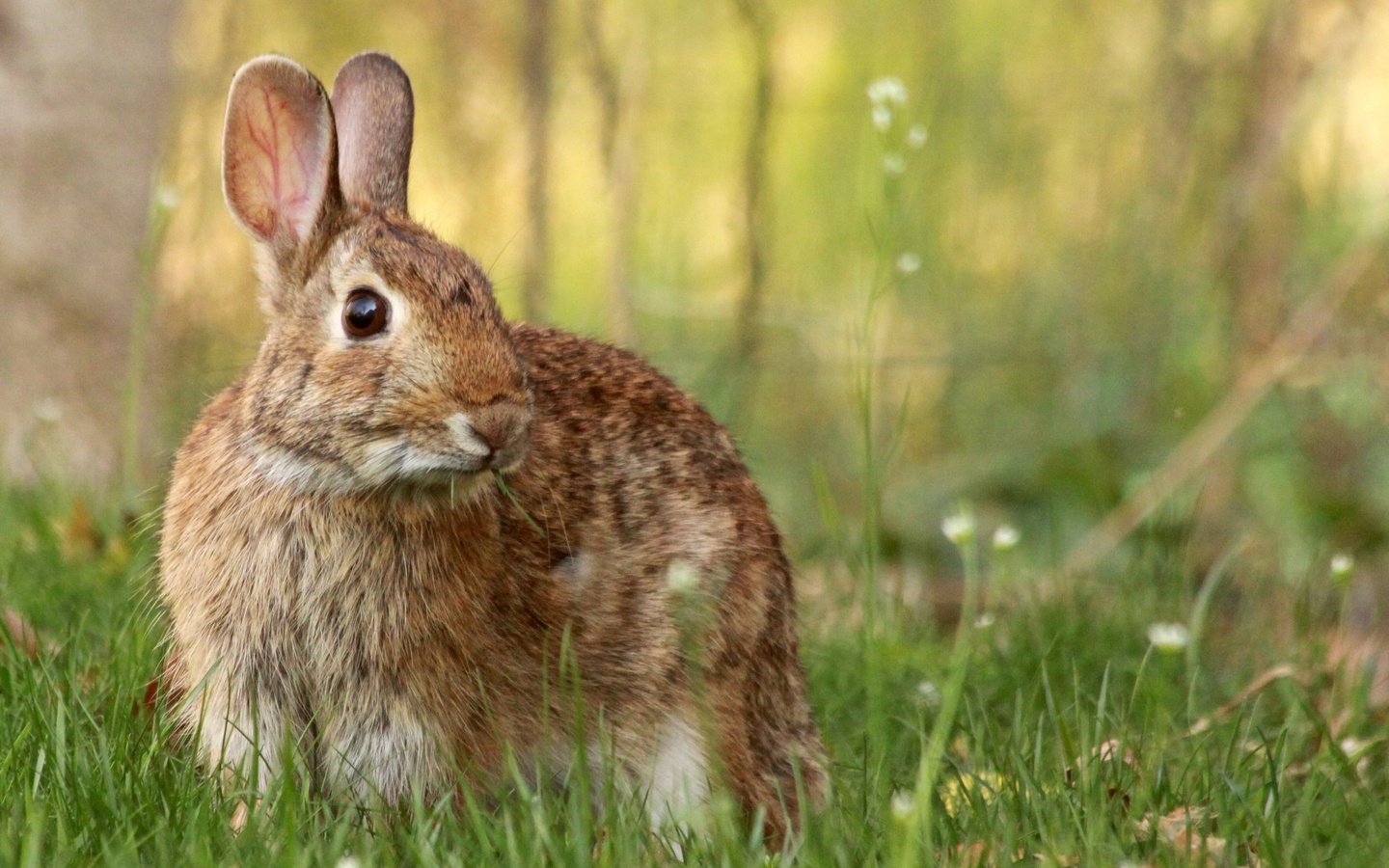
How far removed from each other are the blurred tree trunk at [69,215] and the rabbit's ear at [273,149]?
8.79 ft

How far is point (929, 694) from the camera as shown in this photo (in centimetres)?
395

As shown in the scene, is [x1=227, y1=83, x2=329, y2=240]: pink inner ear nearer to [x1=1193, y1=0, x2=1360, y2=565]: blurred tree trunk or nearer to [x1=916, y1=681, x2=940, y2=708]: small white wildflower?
[x1=916, y1=681, x2=940, y2=708]: small white wildflower

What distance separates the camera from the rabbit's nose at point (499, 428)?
2791 mm

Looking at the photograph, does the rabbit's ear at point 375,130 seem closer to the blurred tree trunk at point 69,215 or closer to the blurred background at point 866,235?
the blurred background at point 866,235

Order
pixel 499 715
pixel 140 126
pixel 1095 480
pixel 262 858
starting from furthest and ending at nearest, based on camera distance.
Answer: pixel 1095 480 → pixel 140 126 → pixel 499 715 → pixel 262 858

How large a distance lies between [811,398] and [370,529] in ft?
Result: 18.5

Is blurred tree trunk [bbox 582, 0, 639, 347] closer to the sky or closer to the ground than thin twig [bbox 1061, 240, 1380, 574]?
closer to the sky

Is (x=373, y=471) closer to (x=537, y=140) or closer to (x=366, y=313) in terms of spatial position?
(x=366, y=313)

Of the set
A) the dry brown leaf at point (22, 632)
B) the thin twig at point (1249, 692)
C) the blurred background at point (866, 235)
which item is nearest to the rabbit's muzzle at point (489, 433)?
the dry brown leaf at point (22, 632)

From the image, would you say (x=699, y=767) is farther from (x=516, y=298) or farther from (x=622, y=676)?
(x=516, y=298)

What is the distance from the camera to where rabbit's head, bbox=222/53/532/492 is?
2846 mm

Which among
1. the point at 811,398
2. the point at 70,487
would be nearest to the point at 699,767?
the point at 70,487

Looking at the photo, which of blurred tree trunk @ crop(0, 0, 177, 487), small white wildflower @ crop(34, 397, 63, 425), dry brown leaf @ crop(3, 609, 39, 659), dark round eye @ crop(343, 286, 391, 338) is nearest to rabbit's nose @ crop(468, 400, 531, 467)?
dark round eye @ crop(343, 286, 391, 338)

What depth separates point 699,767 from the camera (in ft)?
10.9
